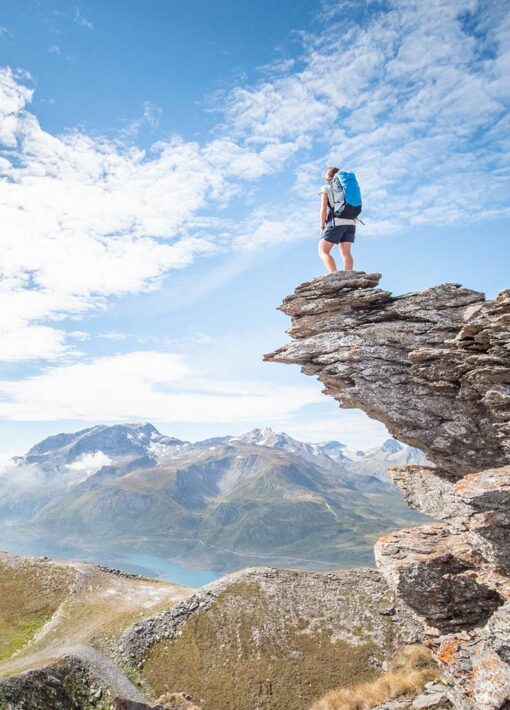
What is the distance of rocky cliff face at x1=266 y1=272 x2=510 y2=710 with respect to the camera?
63.6 ft

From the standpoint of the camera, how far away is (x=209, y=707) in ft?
135

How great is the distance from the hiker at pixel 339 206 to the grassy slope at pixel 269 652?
142 feet

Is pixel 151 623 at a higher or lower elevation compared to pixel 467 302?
lower

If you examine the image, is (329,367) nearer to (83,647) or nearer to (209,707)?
(209,707)

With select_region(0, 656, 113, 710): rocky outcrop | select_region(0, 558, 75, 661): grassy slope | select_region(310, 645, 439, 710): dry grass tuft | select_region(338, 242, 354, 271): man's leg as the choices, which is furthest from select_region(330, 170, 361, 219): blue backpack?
select_region(0, 558, 75, 661): grassy slope

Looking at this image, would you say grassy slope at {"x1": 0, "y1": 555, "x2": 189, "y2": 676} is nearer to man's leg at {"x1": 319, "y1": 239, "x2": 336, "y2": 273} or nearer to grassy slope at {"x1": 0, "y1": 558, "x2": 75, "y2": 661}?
grassy slope at {"x1": 0, "y1": 558, "x2": 75, "y2": 661}

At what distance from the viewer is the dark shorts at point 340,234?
2702cm

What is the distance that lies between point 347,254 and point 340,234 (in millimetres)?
1821

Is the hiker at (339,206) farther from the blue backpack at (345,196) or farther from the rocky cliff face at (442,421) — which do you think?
the rocky cliff face at (442,421)

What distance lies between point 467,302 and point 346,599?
44.8m

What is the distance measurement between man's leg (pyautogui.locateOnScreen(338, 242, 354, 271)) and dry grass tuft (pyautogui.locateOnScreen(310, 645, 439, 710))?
30.9 m

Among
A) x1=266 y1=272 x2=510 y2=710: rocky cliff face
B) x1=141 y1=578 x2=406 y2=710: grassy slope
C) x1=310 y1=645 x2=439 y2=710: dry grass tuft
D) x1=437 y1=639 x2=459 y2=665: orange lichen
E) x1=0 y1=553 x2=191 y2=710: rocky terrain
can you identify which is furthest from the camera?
x1=141 y1=578 x2=406 y2=710: grassy slope

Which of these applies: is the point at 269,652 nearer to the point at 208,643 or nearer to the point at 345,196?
the point at 208,643

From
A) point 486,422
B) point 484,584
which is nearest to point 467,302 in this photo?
point 486,422
